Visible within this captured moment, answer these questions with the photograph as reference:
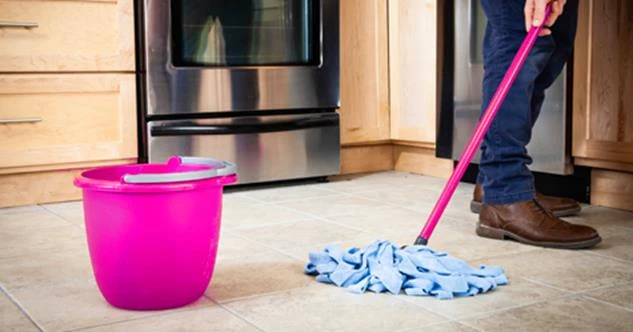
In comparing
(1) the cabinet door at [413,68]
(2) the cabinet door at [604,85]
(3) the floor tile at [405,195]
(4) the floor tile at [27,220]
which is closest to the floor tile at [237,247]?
(4) the floor tile at [27,220]

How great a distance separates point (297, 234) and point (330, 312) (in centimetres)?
67

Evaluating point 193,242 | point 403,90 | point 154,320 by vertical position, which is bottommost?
point 154,320

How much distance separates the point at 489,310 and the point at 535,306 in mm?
83

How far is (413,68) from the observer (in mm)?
3051

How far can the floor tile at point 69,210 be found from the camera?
2.36 meters

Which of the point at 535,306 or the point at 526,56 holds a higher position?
the point at 526,56

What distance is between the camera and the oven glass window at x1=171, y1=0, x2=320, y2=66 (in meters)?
2.69

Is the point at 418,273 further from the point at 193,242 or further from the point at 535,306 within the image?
the point at 193,242

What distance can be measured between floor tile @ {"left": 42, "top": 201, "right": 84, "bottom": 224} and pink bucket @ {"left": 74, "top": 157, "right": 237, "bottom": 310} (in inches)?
36.0

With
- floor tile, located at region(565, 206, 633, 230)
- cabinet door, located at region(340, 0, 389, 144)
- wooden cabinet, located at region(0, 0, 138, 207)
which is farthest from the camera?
cabinet door, located at region(340, 0, 389, 144)

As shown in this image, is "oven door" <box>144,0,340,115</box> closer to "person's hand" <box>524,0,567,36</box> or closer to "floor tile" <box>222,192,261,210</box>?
"floor tile" <box>222,192,261,210</box>

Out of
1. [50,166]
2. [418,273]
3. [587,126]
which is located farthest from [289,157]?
[418,273]

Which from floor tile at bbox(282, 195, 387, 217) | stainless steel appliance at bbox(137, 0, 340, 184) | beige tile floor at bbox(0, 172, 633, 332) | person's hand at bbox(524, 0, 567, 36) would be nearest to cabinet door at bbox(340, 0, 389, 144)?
stainless steel appliance at bbox(137, 0, 340, 184)

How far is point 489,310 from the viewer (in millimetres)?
1429
